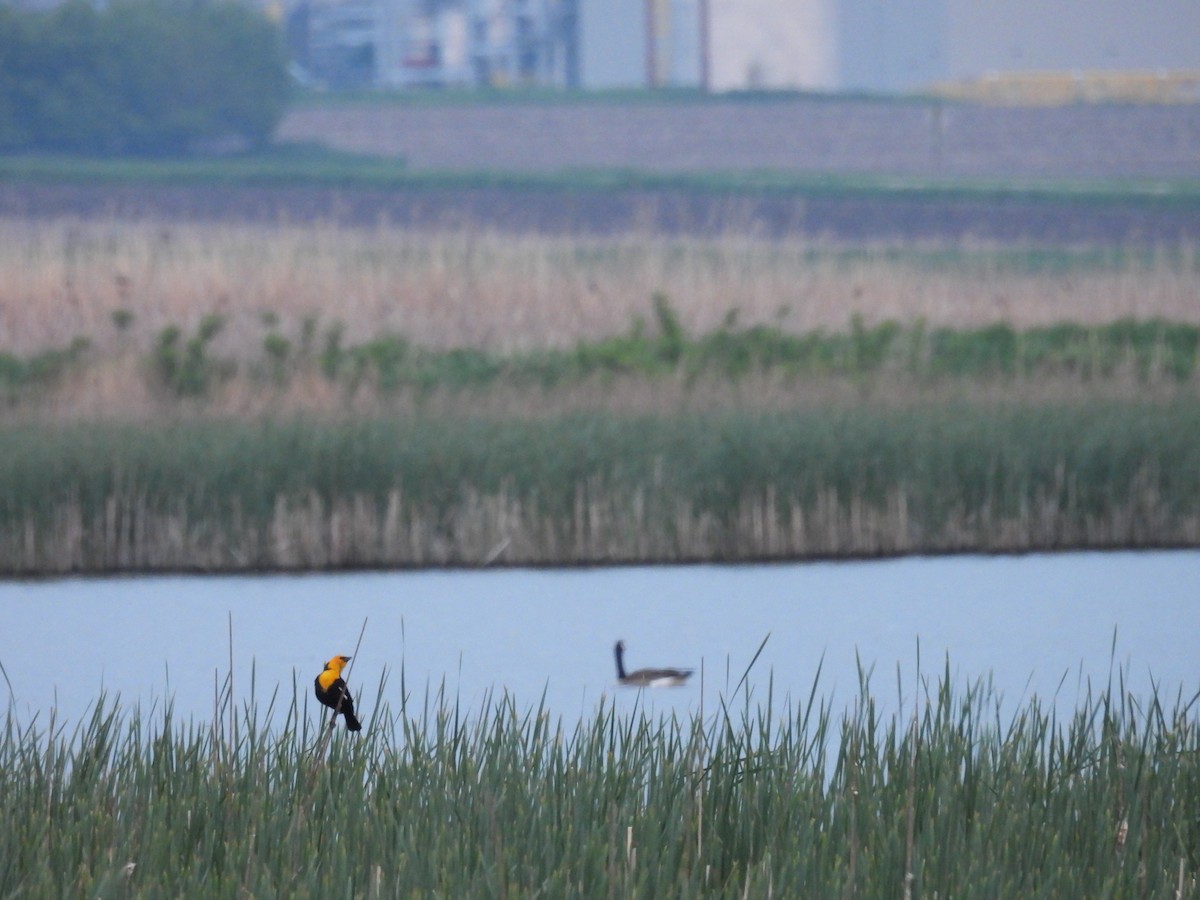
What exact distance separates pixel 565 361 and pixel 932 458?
4.12 m

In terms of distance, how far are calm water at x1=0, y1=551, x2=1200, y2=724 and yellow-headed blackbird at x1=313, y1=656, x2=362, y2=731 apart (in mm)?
2795

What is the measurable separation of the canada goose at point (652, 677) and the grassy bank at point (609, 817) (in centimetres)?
291

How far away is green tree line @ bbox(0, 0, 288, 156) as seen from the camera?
42.2m

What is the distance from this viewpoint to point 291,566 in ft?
36.2

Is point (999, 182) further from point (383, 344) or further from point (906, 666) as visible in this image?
point (906, 666)

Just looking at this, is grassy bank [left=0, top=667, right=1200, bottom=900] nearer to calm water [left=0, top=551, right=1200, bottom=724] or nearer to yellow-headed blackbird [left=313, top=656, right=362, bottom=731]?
yellow-headed blackbird [left=313, top=656, right=362, bottom=731]

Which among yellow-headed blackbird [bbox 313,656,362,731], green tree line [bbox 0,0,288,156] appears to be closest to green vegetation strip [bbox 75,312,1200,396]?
Answer: yellow-headed blackbird [bbox 313,656,362,731]

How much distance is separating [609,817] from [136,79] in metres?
41.6

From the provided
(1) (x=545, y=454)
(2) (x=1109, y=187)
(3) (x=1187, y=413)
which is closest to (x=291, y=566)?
(1) (x=545, y=454)

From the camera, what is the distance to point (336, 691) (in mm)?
5012

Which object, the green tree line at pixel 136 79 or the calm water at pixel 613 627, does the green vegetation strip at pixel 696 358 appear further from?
the green tree line at pixel 136 79

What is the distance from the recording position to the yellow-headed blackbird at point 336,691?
4.97 m

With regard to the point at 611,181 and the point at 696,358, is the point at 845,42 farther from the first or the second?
the point at 696,358

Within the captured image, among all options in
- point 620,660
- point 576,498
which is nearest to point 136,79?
point 576,498
